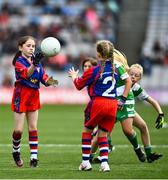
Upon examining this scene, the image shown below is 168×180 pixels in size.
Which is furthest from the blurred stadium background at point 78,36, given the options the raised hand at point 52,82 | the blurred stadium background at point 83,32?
the raised hand at point 52,82

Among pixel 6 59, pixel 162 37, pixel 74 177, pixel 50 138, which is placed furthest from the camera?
pixel 162 37

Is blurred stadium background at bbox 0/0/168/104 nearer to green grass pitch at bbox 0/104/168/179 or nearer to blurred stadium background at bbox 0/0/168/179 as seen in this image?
blurred stadium background at bbox 0/0/168/179

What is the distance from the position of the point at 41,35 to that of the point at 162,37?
5773mm

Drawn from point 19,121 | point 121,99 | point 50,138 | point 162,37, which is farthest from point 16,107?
point 162,37

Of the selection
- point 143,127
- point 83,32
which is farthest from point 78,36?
point 143,127

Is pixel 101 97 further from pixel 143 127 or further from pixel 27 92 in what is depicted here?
pixel 143 127

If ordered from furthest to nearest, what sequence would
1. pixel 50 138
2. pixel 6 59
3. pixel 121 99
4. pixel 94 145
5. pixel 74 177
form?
1. pixel 6 59
2. pixel 50 138
3. pixel 94 145
4. pixel 121 99
5. pixel 74 177

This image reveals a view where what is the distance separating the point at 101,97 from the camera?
1348 centimetres

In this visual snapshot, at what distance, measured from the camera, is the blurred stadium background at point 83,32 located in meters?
35.5

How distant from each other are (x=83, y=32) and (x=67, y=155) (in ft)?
75.0

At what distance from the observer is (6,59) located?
120 ft

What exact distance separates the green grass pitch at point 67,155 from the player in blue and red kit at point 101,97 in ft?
1.20

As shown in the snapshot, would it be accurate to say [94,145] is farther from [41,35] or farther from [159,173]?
[41,35]

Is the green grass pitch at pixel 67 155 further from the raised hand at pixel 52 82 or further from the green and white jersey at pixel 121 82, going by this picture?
the raised hand at pixel 52 82
